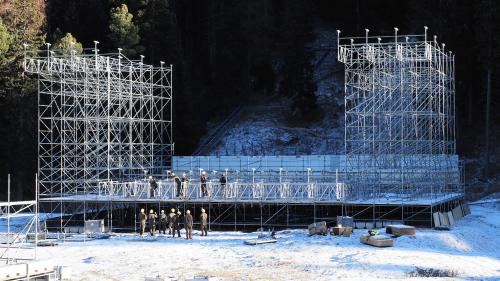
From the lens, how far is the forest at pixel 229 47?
43031 millimetres

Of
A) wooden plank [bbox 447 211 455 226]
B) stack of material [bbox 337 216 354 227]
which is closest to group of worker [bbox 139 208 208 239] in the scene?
stack of material [bbox 337 216 354 227]

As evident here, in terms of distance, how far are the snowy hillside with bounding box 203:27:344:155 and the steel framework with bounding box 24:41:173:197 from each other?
6754 millimetres

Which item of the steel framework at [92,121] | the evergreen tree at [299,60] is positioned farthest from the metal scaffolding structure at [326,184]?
the evergreen tree at [299,60]

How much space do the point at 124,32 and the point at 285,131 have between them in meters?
13.7

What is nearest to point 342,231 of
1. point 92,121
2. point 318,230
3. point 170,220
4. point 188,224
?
point 318,230

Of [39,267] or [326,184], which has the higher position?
[326,184]

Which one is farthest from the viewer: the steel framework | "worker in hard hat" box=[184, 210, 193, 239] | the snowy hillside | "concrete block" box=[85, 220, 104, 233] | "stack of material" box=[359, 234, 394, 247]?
the snowy hillside

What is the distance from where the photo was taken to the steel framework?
36.0 meters

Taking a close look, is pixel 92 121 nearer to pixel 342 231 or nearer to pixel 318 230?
pixel 318 230

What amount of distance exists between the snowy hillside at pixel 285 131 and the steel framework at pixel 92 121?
675 centimetres

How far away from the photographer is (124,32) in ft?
152

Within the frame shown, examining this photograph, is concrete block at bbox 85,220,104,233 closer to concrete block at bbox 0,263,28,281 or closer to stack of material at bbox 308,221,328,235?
stack of material at bbox 308,221,328,235

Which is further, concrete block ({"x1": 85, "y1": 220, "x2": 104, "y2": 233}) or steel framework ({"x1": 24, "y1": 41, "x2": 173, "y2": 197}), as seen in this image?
steel framework ({"x1": 24, "y1": 41, "x2": 173, "y2": 197})

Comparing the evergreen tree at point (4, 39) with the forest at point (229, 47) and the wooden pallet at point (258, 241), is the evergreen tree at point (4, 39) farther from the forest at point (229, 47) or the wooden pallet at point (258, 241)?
the wooden pallet at point (258, 241)
